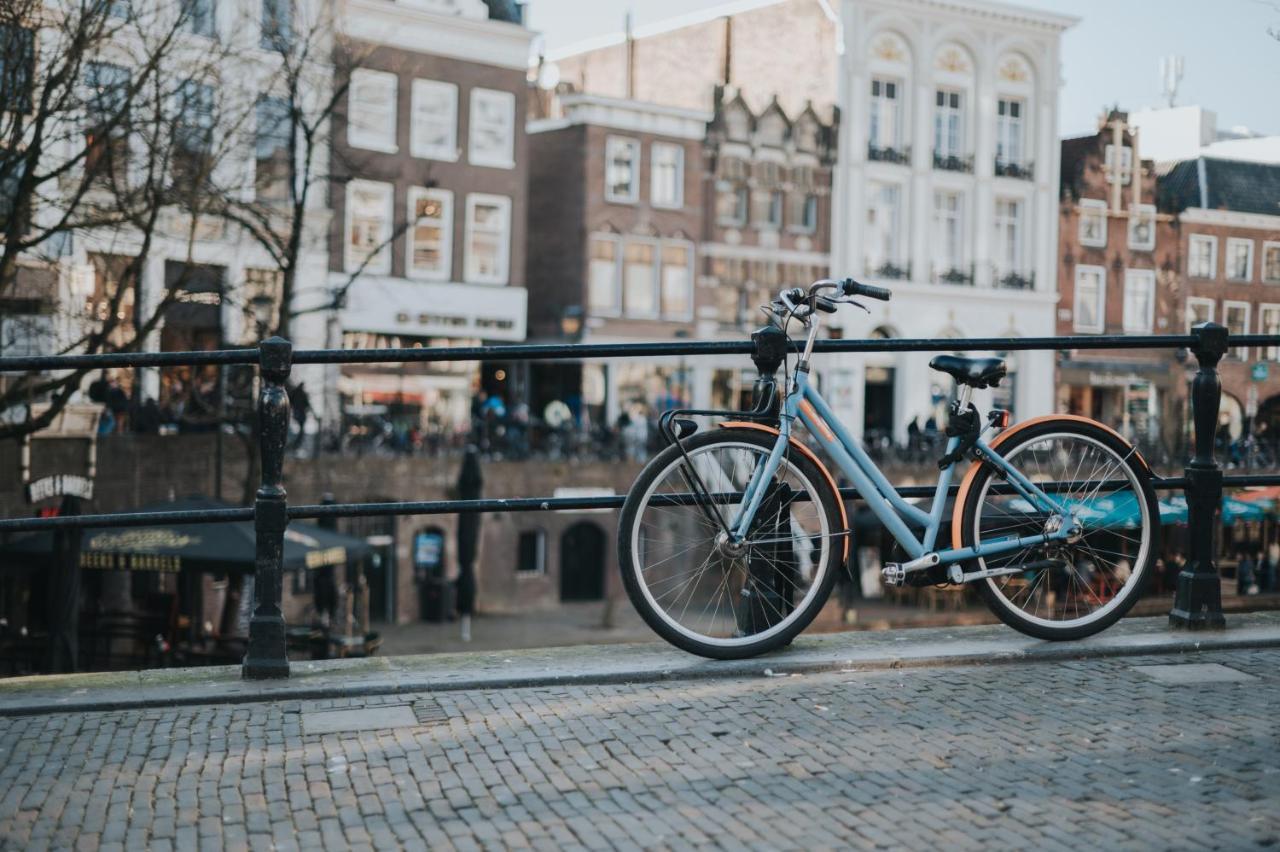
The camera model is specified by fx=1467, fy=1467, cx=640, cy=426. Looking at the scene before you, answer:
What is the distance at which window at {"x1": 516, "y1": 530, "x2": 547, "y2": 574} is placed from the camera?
126 feet

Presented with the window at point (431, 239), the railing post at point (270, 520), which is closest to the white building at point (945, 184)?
the window at point (431, 239)

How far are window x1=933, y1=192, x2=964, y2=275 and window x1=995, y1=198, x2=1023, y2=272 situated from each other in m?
1.48

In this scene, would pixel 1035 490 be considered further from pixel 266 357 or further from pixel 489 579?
pixel 489 579

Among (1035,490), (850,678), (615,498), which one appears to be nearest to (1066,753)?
(850,678)

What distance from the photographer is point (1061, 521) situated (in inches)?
205

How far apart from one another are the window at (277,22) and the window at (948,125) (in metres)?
26.2

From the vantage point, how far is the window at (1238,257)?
78.1 ft

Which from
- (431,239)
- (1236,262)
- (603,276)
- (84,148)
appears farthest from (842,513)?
(603,276)

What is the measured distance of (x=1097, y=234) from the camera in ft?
169

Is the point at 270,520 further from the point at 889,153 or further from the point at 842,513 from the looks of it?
the point at 889,153

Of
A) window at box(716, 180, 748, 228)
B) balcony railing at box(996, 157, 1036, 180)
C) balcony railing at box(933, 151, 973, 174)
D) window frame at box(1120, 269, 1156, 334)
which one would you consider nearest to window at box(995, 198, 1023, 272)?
balcony railing at box(996, 157, 1036, 180)

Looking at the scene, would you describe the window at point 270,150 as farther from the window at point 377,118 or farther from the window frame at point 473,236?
the window frame at point 473,236

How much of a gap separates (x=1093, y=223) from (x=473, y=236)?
78.3ft

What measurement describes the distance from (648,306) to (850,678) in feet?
129
